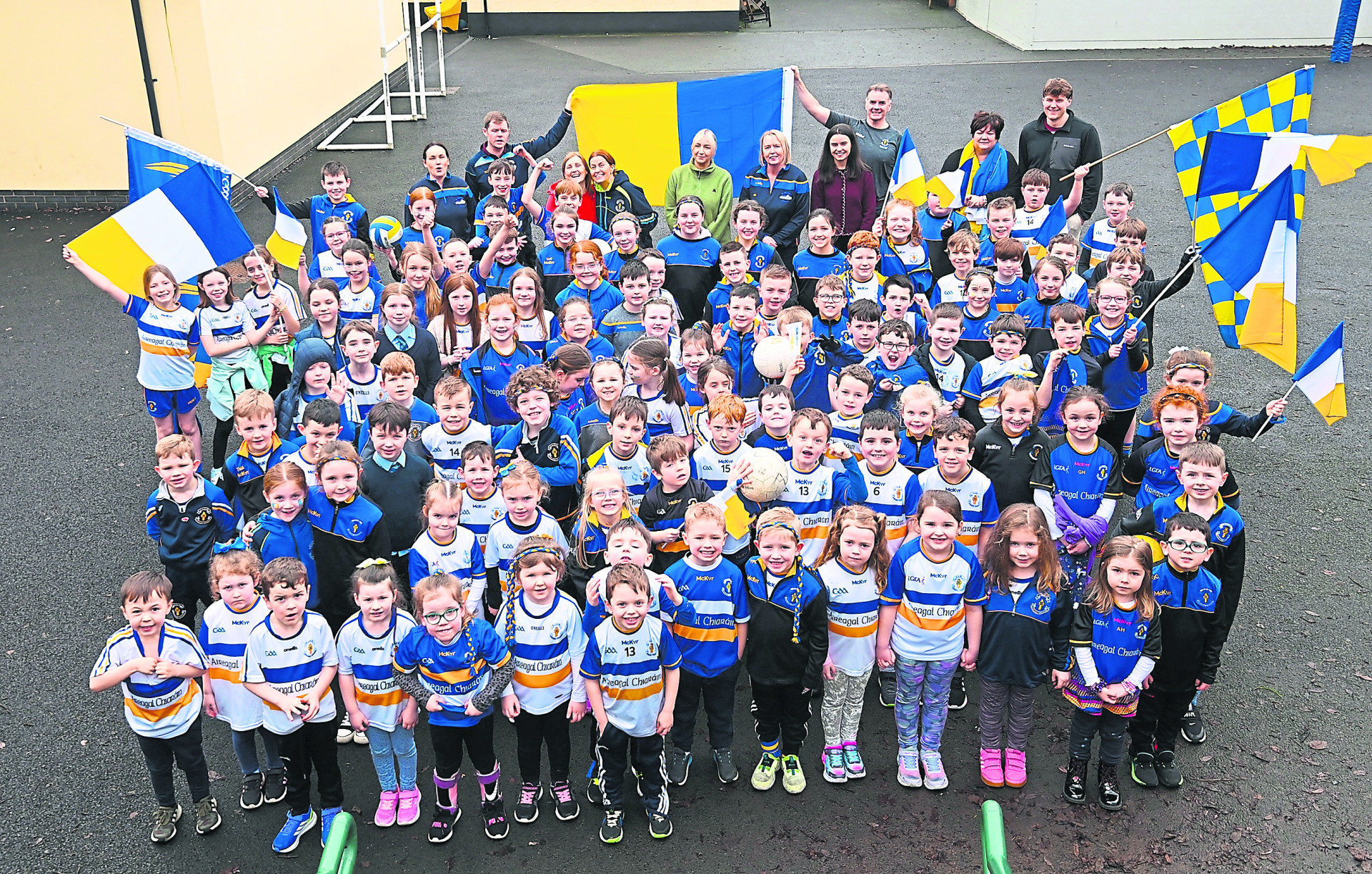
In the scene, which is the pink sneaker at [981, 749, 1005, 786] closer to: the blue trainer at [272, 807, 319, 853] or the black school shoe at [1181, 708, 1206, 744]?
the black school shoe at [1181, 708, 1206, 744]

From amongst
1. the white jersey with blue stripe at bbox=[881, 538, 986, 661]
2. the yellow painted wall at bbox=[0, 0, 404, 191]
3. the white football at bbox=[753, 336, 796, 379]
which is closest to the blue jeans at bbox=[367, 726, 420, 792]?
the white jersey with blue stripe at bbox=[881, 538, 986, 661]

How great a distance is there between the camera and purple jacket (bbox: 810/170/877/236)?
31.4ft

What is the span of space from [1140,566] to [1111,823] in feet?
4.21

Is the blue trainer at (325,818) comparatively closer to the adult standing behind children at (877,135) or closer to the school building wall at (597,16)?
the adult standing behind children at (877,135)

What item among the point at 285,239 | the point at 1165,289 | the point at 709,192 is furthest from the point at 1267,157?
the point at 285,239

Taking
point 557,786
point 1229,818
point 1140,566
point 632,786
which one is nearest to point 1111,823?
point 1229,818

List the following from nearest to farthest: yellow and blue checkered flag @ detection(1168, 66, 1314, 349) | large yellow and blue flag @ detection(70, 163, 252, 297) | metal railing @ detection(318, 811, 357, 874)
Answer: metal railing @ detection(318, 811, 357, 874) < large yellow and blue flag @ detection(70, 163, 252, 297) < yellow and blue checkered flag @ detection(1168, 66, 1314, 349)

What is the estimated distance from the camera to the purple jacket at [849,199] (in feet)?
31.4

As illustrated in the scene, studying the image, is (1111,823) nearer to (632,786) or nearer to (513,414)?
(632,786)

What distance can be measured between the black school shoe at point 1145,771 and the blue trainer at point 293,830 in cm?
409

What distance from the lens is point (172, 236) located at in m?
7.58

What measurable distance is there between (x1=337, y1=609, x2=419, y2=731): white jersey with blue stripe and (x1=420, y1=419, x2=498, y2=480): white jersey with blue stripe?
135 centimetres

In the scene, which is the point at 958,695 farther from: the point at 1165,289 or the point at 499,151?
the point at 499,151

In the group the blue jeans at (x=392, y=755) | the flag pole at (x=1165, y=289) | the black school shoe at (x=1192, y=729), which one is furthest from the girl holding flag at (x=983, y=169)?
the blue jeans at (x=392, y=755)
